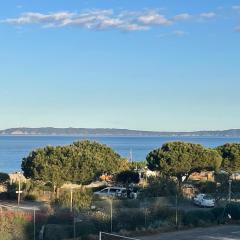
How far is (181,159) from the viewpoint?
5731 centimetres

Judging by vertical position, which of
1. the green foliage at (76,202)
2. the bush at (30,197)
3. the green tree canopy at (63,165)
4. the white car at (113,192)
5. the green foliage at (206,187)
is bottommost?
the bush at (30,197)

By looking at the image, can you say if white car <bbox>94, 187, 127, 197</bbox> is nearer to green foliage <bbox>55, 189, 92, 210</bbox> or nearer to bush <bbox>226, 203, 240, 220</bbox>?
green foliage <bbox>55, 189, 92, 210</bbox>

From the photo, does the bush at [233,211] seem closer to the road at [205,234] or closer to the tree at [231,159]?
the road at [205,234]

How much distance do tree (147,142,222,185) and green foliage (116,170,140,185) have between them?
242 cm

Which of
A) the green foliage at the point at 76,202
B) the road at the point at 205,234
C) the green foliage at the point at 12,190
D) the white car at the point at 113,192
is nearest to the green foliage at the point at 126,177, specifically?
the white car at the point at 113,192

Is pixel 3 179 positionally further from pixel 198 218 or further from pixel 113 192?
pixel 198 218

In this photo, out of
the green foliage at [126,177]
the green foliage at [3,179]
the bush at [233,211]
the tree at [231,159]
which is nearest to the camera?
the bush at [233,211]

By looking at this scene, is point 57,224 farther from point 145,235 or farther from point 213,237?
point 213,237

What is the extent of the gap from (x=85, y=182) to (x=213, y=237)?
71.1 ft

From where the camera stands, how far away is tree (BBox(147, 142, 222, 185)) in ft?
187

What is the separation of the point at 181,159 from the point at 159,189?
11051mm

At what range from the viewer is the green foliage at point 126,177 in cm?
5681

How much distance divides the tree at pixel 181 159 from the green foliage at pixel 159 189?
8111 millimetres

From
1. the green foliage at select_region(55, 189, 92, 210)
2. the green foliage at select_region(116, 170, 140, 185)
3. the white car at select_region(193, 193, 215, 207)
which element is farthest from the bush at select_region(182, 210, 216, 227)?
the green foliage at select_region(116, 170, 140, 185)
